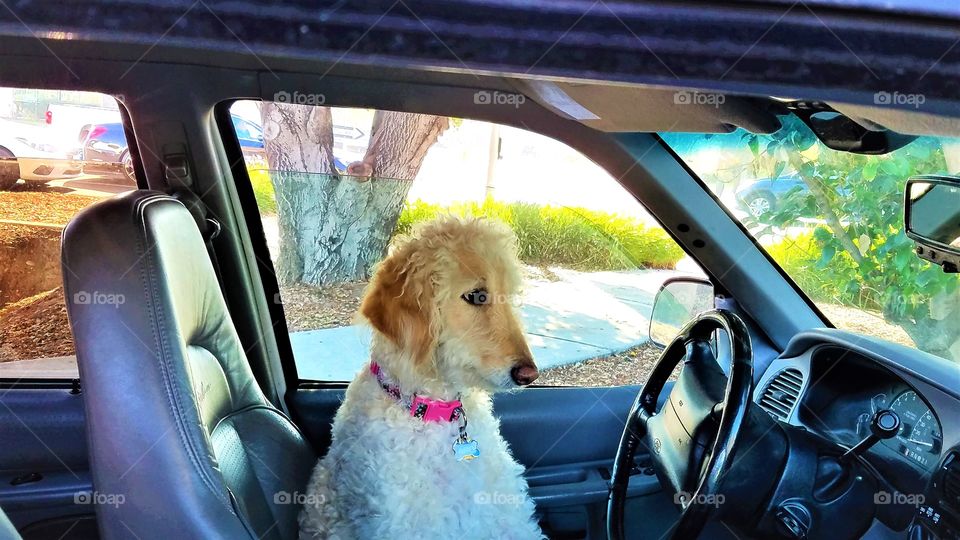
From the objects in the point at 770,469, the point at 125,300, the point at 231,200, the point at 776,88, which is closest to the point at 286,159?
the point at 231,200

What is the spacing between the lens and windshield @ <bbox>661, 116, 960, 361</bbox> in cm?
219

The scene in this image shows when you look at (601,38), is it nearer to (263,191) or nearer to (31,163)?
(263,191)

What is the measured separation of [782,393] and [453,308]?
46.5 inches

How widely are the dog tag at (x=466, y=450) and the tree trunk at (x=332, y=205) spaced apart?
1.00 m

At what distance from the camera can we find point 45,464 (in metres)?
2.60

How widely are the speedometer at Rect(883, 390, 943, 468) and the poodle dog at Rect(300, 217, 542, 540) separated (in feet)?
3.62

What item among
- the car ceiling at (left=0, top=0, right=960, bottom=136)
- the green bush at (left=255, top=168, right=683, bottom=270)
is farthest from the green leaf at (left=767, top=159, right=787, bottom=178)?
the car ceiling at (left=0, top=0, right=960, bottom=136)

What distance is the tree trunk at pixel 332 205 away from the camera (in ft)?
9.65

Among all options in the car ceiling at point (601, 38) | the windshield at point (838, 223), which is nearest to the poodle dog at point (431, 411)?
the windshield at point (838, 223)

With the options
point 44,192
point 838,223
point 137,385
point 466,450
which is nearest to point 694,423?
point 466,450

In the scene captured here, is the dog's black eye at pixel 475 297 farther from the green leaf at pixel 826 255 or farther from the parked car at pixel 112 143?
the green leaf at pixel 826 255

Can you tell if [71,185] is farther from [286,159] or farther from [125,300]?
[125,300]

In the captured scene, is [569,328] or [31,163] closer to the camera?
[31,163]

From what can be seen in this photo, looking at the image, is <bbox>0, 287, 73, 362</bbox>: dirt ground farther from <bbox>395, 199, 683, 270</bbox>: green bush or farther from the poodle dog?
<bbox>395, 199, 683, 270</bbox>: green bush
